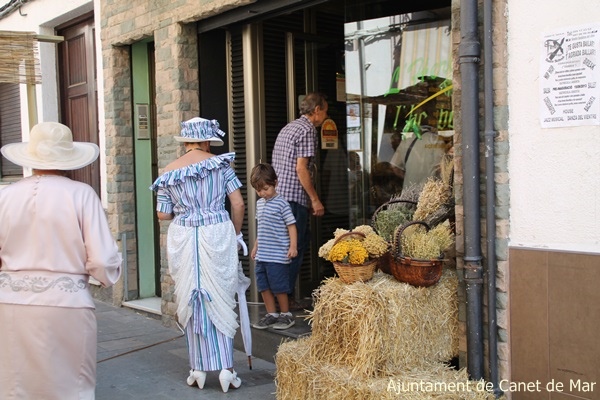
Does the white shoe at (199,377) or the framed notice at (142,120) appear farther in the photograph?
the framed notice at (142,120)

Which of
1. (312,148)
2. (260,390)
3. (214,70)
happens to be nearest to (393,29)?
(312,148)

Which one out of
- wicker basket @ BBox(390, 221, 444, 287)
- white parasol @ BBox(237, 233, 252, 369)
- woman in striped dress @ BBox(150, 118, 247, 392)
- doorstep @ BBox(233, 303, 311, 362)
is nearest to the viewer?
wicker basket @ BBox(390, 221, 444, 287)

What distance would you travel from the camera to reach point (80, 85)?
8812 mm

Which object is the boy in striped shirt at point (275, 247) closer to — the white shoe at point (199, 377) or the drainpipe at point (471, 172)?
the white shoe at point (199, 377)

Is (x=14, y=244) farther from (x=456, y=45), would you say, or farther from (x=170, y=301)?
(x=170, y=301)

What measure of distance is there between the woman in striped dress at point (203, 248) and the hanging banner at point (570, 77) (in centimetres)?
220

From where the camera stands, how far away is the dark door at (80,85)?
28.0ft

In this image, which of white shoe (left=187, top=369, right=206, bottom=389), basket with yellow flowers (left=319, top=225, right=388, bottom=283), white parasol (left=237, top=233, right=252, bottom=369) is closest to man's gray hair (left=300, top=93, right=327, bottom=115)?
white parasol (left=237, top=233, right=252, bottom=369)

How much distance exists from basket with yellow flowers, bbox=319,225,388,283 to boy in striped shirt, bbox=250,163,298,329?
1456 millimetres

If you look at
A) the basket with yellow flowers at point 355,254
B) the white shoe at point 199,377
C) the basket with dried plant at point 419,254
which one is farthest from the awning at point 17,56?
the basket with dried plant at point 419,254

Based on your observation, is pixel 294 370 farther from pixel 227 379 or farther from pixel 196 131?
pixel 196 131

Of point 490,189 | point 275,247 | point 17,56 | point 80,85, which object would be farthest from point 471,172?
point 80,85

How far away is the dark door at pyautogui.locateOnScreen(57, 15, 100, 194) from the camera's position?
8.52 metres

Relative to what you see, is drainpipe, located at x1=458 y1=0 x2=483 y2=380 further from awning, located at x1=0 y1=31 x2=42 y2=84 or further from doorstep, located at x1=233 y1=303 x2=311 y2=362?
awning, located at x1=0 y1=31 x2=42 y2=84
